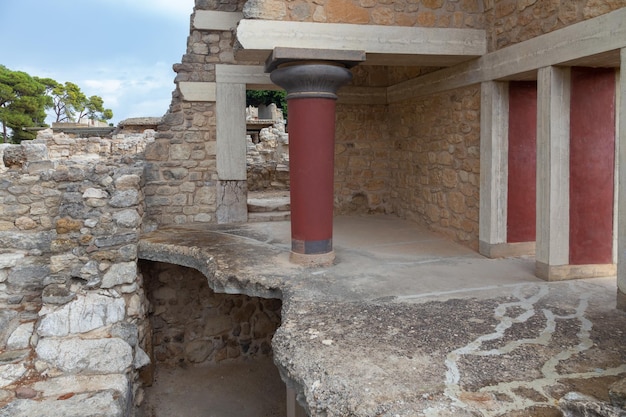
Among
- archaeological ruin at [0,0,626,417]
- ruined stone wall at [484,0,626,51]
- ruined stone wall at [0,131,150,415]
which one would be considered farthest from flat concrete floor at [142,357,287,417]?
ruined stone wall at [484,0,626,51]

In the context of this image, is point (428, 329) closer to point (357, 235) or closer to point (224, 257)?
point (224, 257)

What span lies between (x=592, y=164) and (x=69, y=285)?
17.7 feet

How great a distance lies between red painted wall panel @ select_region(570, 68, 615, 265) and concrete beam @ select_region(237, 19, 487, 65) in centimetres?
128

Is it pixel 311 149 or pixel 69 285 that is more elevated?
pixel 311 149

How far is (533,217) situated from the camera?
217 inches

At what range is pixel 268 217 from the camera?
7.61 m

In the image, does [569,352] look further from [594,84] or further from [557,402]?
[594,84]

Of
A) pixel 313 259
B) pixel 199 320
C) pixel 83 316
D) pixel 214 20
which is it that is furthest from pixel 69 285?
pixel 214 20

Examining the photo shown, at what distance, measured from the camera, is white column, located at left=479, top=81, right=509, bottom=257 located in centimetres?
523

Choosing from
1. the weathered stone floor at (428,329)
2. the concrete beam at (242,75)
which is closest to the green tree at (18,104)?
the concrete beam at (242,75)

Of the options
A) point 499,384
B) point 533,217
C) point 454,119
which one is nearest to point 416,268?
point 533,217

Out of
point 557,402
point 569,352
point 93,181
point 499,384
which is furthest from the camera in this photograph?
point 93,181

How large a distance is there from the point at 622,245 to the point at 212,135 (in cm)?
523

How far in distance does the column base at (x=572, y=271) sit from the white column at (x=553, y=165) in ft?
0.04
